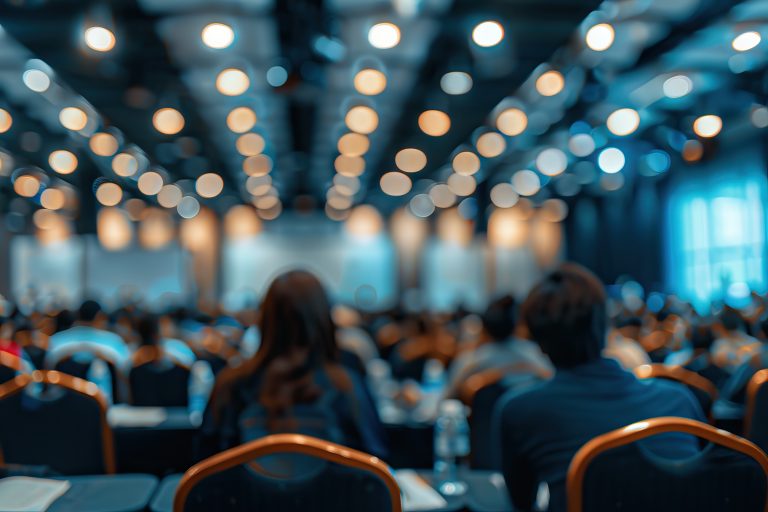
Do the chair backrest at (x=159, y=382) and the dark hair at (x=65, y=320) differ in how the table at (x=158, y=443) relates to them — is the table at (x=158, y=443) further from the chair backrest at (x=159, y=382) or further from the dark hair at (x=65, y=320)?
the dark hair at (x=65, y=320)

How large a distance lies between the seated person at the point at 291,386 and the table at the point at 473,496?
193 millimetres

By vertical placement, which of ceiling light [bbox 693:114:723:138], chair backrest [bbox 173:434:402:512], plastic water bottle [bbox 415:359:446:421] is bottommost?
plastic water bottle [bbox 415:359:446:421]

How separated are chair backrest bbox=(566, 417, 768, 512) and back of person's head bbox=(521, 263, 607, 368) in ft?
1.47

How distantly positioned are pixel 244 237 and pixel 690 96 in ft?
46.2

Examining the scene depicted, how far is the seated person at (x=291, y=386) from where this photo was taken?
223cm

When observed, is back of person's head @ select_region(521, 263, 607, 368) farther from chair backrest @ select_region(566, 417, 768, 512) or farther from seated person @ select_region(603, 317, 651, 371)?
seated person @ select_region(603, 317, 651, 371)

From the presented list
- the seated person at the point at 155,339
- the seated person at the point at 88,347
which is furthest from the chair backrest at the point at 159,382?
the seated person at the point at 155,339

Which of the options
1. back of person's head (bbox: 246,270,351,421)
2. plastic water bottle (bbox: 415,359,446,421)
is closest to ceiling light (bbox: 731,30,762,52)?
plastic water bottle (bbox: 415,359,446,421)

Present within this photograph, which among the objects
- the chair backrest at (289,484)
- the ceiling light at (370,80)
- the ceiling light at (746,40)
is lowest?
the chair backrest at (289,484)

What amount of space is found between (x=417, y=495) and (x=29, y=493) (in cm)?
104

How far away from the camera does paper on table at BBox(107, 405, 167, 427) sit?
3611 mm

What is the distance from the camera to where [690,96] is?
11898 mm

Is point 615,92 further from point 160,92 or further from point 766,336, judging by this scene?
point 766,336

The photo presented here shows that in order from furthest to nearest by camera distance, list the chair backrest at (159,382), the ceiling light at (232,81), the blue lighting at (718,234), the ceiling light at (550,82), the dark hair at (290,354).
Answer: the blue lighting at (718,234), the ceiling light at (550,82), the ceiling light at (232,81), the chair backrest at (159,382), the dark hair at (290,354)
